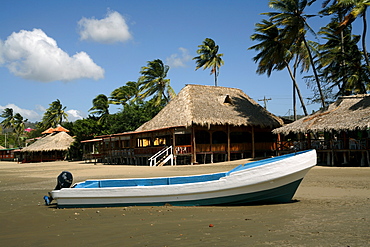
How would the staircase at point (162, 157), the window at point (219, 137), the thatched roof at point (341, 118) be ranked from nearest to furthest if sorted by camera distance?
the thatched roof at point (341, 118) → the staircase at point (162, 157) → the window at point (219, 137)

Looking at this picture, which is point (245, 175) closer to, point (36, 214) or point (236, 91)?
point (36, 214)

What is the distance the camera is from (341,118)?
19641mm

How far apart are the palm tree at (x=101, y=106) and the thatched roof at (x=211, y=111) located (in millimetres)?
18675

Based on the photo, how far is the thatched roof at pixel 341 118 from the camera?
18250 mm

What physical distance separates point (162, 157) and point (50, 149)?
22358mm

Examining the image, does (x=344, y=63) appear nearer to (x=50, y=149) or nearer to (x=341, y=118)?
(x=341, y=118)

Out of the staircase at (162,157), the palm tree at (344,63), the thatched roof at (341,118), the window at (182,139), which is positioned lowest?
the staircase at (162,157)

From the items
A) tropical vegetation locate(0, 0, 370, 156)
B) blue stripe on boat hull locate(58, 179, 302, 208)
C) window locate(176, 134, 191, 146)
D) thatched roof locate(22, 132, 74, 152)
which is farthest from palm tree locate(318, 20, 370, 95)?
thatched roof locate(22, 132, 74, 152)

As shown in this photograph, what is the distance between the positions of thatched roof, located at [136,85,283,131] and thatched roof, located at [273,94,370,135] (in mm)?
4022

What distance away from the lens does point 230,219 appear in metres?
5.94

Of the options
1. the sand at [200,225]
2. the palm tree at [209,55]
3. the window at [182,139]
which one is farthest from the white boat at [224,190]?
the palm tree at [209,55]

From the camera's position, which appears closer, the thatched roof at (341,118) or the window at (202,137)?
the thatched roof at (341,118)

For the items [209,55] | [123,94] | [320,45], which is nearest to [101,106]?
[123,94]

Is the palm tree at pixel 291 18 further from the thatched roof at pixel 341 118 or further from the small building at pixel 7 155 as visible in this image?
the small building at pixel 7 155
